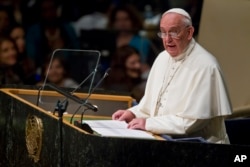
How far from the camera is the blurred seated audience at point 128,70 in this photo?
909 cm

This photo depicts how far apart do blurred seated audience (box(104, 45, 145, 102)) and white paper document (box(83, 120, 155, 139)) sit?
3.47 meters

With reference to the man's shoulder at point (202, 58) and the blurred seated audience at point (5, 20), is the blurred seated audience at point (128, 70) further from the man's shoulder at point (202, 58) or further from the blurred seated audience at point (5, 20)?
the man's shoulder at point (202, 58)

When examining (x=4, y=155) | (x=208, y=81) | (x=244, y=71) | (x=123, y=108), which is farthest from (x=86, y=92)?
(x=244, y=71)

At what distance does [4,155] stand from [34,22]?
3.62 metres

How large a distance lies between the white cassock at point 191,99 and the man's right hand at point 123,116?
12 cm

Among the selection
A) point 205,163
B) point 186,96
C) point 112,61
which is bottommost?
point 205,163

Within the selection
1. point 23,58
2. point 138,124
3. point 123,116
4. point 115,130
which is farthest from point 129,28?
point 115,130

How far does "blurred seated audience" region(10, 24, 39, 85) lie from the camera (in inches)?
365

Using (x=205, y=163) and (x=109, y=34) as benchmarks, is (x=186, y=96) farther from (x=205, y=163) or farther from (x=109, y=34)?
(x=109, y=34)

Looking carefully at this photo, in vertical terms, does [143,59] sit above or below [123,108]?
above

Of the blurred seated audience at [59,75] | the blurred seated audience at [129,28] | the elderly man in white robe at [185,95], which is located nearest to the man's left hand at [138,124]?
the elderly man in white robe at [185,95]

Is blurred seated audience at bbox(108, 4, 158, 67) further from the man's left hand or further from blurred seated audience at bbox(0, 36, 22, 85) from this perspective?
the man's left hand

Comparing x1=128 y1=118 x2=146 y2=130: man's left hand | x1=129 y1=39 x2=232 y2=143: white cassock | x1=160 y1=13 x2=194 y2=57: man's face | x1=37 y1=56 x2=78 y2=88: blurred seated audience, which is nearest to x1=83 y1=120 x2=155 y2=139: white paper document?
x1=128 y1=118 x2=146 y2=130: man's left hand

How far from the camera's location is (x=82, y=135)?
493 cm
